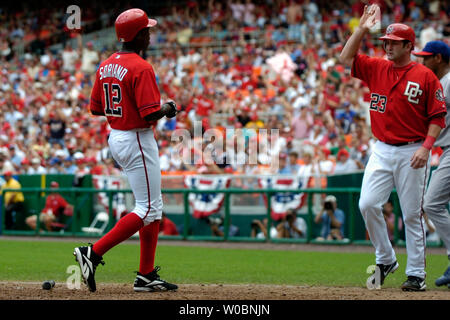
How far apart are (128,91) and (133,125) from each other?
264mm

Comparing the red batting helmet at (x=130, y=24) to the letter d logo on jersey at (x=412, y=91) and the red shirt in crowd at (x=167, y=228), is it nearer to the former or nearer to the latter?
the letter d logo on jersey at (x=412, y=91)

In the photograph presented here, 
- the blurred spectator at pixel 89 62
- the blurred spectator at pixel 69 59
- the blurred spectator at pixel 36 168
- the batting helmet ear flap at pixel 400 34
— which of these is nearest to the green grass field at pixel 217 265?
the batting helmet ear flap at pixel 400 34

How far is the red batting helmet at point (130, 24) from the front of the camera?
19.1 ft

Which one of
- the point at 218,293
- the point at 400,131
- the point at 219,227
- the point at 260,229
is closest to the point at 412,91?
the point at 400,131

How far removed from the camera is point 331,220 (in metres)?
12.2

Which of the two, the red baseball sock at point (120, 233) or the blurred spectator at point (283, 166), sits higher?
the red baseball sock at point (120, 233)

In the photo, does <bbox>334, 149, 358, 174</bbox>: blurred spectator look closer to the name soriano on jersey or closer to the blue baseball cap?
the blue baseball cap

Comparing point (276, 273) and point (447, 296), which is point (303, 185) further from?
point (447, 296)

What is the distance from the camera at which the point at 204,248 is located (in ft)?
38.9

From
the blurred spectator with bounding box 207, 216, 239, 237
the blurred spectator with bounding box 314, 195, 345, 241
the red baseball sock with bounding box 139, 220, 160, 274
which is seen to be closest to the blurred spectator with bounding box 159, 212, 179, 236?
the blurred spectator with bounding box 207, 216, 239, 237

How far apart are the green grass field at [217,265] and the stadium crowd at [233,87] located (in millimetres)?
3057

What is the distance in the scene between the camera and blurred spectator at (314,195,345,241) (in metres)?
12.1

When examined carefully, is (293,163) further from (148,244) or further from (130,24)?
(130,24)

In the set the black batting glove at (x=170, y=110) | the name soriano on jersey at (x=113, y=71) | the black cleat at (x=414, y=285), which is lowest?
the black cleat at (x=414, y=285)
